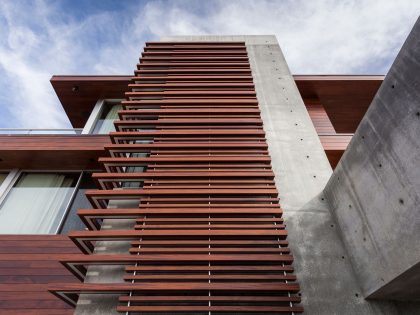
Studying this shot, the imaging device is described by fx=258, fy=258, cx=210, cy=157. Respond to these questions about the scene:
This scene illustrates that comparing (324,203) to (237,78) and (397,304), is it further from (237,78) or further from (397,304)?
(237,78)

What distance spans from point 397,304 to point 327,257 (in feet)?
2.67

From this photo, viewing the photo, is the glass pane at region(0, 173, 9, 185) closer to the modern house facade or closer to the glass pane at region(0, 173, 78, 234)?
the modern house facade

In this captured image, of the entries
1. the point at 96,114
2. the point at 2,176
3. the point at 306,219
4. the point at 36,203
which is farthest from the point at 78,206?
the point at 306,219

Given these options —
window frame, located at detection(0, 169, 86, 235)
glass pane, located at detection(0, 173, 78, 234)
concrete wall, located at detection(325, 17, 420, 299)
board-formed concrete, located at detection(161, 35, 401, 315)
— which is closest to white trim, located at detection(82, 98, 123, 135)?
window frame, located at detection(0, 169, 86, 235)

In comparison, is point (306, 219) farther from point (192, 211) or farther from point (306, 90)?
point (306, 90)

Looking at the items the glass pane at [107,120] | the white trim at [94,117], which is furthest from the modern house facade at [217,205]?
the glass pane at [107,120]

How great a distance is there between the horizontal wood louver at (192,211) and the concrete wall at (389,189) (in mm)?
876

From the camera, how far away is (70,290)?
2.91m

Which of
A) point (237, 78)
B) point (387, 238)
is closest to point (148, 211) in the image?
point (387, 238)

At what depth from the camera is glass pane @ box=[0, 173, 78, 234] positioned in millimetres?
5523

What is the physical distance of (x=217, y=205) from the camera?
380 centimetres

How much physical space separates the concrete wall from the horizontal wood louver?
2.87 feet

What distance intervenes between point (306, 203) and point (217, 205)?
1411 millimetres

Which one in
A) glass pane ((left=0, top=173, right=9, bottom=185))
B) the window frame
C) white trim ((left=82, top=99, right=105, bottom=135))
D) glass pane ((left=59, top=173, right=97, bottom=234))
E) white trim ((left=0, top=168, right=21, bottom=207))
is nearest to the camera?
glass pane ((left=59, top=173, right=97, bottom=234))
